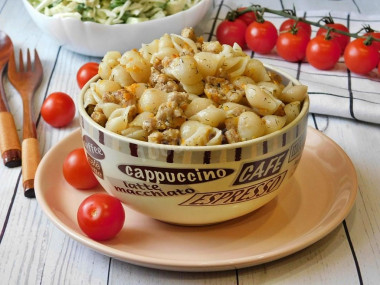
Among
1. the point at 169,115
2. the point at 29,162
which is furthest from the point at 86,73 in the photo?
the point at 169,115

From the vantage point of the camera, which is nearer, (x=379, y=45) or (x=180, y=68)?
(x=180, y=68)

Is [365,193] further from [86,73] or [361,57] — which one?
[86,73]

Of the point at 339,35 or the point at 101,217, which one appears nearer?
the point at 101,217

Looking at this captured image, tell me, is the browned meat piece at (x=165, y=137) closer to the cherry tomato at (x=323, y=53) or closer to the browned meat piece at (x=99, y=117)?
the browned meat piece at (x=99, y=117)

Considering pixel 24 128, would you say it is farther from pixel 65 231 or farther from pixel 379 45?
pixel 379 45

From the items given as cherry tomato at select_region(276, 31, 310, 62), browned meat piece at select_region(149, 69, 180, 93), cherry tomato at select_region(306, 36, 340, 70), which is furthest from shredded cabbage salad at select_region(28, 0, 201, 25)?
browned meat piece at select_region(149, 69, 180, 93)

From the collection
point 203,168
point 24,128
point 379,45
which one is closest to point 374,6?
point 379,45

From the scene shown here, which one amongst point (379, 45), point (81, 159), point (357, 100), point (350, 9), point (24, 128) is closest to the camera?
point (81, 159)
